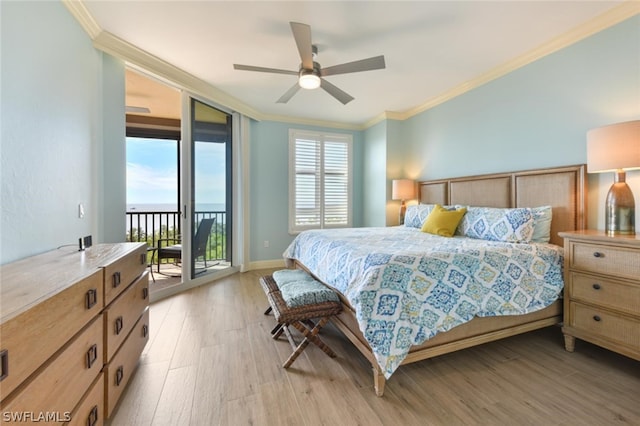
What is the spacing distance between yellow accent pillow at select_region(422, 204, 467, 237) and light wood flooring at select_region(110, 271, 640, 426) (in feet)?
3.63

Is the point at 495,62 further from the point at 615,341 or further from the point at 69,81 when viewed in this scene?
the point at 69,81

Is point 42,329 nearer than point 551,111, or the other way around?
point 42,329

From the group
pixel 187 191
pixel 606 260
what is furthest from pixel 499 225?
pixel 187 191

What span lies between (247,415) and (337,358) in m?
0.74

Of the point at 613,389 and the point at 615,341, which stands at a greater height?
the point at 615,341

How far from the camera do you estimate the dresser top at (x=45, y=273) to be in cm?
83

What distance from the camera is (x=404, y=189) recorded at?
4.16 metres

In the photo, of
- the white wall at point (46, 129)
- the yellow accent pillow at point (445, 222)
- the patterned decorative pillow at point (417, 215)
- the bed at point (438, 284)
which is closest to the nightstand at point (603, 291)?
the bed at point (438, 284)

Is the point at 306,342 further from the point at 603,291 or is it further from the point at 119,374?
the point at 603,291

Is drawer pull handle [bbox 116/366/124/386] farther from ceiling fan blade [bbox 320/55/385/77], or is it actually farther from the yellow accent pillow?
the yellow accent pillow

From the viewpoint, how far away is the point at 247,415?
1.41 m

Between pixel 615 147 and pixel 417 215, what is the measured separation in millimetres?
1938

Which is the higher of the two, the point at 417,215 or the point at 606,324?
the point at 417,215

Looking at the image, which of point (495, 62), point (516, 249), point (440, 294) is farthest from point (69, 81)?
point (495, 62)
